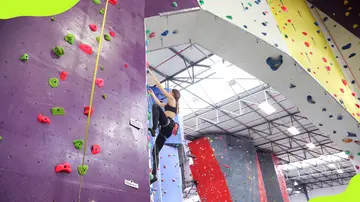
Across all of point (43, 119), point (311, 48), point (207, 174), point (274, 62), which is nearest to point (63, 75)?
point (43, 119)

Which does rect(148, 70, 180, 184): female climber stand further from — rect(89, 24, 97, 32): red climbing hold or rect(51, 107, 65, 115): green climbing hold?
rect(51, 107, 65, 115): green climbing hold

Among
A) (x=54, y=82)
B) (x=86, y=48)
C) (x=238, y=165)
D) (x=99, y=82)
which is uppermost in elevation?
(x=238, y=165)

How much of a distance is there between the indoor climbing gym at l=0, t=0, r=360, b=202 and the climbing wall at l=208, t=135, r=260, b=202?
4338mm

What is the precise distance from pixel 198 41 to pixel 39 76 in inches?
92.7

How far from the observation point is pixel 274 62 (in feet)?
12.5

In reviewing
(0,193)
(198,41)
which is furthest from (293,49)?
(0,193)

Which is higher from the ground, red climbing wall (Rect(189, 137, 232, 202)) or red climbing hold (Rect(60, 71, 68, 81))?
red climbing wall (Rect(189, 137, 232, 202))

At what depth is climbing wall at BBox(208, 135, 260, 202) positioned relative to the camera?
11164mm

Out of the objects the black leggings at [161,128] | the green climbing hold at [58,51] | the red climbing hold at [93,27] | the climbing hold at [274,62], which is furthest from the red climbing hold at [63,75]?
the climbing hold at [274,62]

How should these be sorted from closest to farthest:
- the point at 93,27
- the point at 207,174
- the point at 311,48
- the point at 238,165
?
the point at 93,27 → the point at 311,48 → the point at 207,174 → the point at 238,165

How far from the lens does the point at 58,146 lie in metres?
1.55

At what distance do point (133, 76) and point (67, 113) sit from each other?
0.72 meters

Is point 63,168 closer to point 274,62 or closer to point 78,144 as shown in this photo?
point 78,144

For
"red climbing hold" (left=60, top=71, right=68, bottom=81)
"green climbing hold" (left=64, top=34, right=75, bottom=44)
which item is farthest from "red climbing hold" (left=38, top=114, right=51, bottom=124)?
"green climbing hold" (left=64, top=34, right=75, bottom=44)
